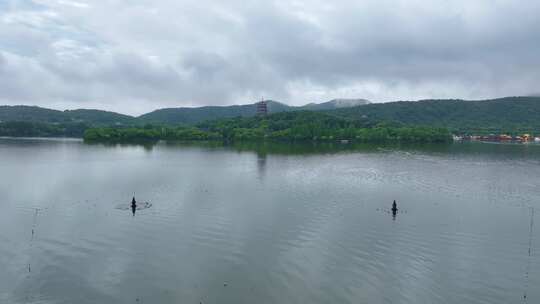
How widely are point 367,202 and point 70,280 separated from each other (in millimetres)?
42596

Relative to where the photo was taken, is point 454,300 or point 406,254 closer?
point 454,300

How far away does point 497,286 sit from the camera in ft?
98.8

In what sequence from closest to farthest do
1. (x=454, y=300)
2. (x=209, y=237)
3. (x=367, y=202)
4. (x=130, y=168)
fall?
1. (x=454, y=300)
2. (x=209, y=237)
3. (x=367, y=202)
4. (x=130, y=168)

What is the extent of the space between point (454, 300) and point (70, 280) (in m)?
28.4

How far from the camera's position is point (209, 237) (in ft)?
135

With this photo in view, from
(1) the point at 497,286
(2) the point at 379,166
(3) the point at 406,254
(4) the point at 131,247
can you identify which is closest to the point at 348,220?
(3) the point at 406,254

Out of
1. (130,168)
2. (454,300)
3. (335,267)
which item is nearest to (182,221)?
(335,267)

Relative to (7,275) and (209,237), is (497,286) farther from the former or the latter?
(7,275)

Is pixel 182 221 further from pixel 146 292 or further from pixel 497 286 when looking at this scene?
pixel 497 286

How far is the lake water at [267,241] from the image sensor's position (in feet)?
94.5

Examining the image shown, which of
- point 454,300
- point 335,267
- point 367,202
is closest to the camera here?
point 454,300

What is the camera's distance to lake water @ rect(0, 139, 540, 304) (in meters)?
28.8

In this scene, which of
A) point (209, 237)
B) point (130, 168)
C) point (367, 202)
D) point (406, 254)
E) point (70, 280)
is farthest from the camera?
point (130, 168)

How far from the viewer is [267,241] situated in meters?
39.9
